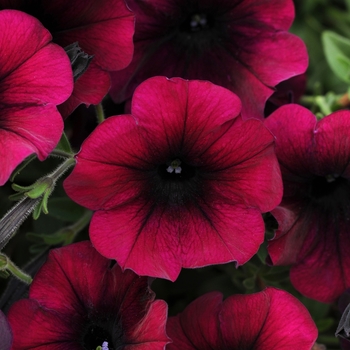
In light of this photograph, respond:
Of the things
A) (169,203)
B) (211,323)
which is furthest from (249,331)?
(169,203)

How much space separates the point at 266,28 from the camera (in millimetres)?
839

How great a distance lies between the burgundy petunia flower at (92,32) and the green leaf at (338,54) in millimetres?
455

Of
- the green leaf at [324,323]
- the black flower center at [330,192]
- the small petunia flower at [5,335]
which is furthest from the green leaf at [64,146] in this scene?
the green leaf at [324,323]

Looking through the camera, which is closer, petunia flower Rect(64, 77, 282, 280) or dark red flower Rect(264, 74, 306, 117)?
petunia flower Rect(64, 77, 282, 280)

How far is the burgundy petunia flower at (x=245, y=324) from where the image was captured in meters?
0.72

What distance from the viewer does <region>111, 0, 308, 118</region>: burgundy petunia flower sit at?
82 cm

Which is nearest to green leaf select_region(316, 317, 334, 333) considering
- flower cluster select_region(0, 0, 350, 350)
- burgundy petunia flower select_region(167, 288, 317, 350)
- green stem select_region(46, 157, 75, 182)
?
flower cluster select_region(0, 0, 350, 350)

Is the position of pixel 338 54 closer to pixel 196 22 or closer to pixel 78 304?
pixel 196 22

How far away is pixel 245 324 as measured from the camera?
748mm

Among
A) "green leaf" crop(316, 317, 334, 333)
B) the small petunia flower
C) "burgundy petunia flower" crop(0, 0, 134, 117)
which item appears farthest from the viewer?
"green leaf" crop(316, 317, 334, 333)

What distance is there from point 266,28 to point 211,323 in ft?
1.26

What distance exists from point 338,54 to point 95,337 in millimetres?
642

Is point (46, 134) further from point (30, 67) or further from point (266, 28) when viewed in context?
point (266, 28)

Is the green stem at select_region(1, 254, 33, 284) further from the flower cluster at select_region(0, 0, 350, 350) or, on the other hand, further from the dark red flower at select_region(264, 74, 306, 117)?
the dark red flower at select_region(264, 74, 306, 117)
